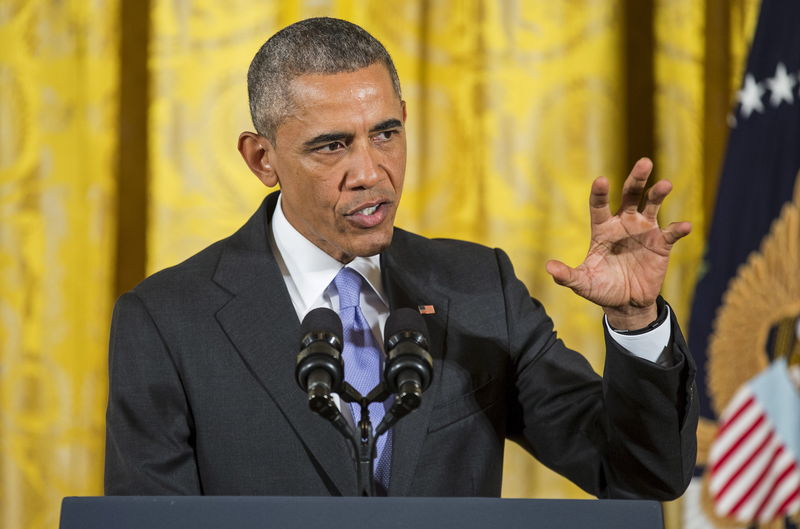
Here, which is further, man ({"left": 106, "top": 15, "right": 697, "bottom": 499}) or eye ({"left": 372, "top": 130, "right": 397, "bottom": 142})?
eye ({"left": 372, "top": 130, "right": 397, "bottom": 142})

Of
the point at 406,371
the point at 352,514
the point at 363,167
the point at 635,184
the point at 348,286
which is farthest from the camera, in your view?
the point at 348,286

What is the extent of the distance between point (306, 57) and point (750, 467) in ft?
4.81

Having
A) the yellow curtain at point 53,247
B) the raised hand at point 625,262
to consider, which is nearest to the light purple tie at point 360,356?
the raised hand at point 625,262

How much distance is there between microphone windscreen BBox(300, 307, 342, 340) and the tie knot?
426mm

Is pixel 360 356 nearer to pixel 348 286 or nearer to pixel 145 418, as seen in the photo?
pixel 348 286

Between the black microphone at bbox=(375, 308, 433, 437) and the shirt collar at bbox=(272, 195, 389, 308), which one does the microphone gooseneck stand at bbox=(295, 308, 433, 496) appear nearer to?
the black microphone at bbox=(375, 308, 433, 437)

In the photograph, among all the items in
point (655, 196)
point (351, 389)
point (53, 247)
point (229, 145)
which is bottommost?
point (351, 389)

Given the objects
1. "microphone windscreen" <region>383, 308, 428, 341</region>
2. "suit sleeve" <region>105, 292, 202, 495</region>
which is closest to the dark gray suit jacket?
"suit sleeve" <region>105, 292, 202, 495</region>

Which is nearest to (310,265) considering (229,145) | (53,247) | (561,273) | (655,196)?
(561,273)

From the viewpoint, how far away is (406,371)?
107cm

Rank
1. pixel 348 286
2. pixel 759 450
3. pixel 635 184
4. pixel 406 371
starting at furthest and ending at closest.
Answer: pixel 759 450, pixel 348 286, pixel 635 184, pixel 406 371

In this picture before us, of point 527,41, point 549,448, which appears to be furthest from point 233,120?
point 549,448

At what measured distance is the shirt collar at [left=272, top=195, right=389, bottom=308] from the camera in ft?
5.18

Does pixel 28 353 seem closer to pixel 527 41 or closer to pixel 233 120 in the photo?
pixel 233 120
